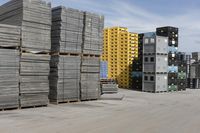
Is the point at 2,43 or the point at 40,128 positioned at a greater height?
the point at 2,43

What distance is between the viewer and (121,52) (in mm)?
25703

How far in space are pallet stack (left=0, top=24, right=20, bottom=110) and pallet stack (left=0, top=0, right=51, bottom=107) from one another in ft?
0.75

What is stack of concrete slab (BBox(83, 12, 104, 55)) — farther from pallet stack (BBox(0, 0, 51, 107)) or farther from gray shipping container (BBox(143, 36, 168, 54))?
gray shipping container (BBox(143, 36, 168, 54))

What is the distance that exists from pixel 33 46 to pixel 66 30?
2.03 m

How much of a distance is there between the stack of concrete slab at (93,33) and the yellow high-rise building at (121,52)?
9.48 m

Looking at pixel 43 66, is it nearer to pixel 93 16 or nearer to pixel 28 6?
pixel 28 6

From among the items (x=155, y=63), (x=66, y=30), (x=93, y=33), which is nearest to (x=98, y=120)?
(x=66, y=30)

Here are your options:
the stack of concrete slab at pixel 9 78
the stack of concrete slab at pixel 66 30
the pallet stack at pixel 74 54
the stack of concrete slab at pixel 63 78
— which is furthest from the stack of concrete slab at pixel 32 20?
the stack of concrete slab at pixel 63 78

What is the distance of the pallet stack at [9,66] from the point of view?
465 inches

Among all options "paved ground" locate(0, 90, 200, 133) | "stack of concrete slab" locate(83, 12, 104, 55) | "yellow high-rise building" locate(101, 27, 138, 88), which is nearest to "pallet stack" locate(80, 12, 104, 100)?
"stack of concrete slab" locate(83, 12, 104, 55)

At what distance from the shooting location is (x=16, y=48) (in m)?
12.4

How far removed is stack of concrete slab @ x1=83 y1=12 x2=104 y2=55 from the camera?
1515 centimetres

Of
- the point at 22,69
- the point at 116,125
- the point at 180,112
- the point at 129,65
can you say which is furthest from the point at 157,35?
the point at 116,125

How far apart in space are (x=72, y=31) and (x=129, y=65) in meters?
11.2
